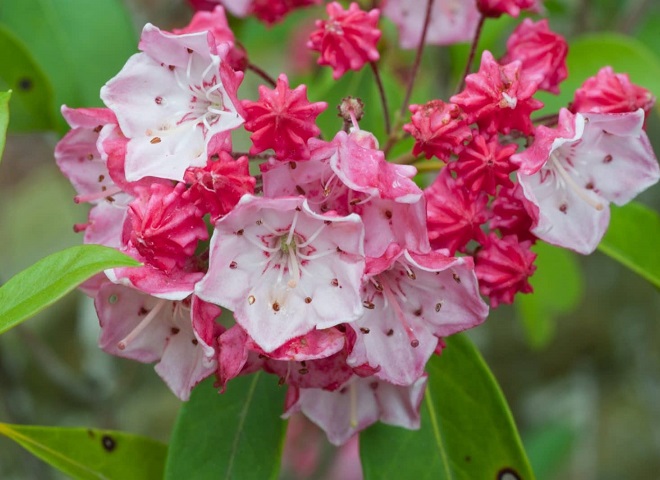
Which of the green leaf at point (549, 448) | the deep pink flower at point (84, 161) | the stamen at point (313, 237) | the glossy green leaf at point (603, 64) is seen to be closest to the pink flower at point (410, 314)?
the stamen at point (313, 237)

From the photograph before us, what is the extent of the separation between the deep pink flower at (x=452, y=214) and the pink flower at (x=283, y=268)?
0.17 metres

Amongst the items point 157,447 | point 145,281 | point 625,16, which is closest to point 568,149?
point 145,281

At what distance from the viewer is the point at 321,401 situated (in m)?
1.40

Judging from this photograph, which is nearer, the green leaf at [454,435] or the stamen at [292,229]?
the stamen at [292,229]

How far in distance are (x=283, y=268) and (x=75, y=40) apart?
2.82 ft

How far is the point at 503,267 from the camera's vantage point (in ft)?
4.20

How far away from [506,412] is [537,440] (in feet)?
5.50

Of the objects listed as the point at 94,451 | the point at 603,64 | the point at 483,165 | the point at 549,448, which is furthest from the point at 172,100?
the point at 549,448

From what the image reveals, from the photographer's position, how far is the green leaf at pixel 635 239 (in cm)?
160

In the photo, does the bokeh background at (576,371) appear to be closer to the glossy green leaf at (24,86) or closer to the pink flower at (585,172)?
the glossy green leaf at (24,86)

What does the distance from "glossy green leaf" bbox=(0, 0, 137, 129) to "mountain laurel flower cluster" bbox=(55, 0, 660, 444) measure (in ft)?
1.32

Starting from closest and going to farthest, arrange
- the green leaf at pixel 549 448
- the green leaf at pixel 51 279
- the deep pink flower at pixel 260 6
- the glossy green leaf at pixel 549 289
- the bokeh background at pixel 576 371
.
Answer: the green leaf at pixel 51 279, the deep pink flower at pixel 260 6, the glossy green leaf at pixel 549 289, the green leaf at pixel 549 448, the bokeh background at pixel 576 371

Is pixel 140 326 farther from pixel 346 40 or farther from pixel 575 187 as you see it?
pixel 575 187

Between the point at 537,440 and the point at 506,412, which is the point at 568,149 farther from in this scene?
the point at 537,440
